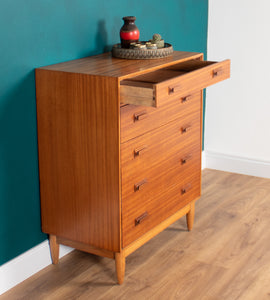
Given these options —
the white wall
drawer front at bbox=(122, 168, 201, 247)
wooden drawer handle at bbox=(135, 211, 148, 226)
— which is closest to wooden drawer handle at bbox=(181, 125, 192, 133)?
drawer front at bbox=(122, 168, 201, 247)

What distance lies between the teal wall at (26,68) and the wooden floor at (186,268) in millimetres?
222

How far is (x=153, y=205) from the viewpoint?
92.0 inches

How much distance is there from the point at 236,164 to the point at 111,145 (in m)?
1.74

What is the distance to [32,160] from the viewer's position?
226 centimetres

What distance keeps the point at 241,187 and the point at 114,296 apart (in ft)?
4.75

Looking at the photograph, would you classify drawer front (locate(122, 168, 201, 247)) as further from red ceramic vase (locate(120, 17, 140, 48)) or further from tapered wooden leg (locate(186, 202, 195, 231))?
red ceramic vase (locate(120, 17, 140, 48))

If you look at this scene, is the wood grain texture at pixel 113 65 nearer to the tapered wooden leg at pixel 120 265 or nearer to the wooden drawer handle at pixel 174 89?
the wooden drawer handle at pixel 174 89

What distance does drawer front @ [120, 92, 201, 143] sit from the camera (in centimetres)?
207

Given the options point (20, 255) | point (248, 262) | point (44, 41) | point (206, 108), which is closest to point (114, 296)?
point (20, 255)

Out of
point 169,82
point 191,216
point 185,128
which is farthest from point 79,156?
point 191,216

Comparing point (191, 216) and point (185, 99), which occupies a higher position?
point (185, 99)

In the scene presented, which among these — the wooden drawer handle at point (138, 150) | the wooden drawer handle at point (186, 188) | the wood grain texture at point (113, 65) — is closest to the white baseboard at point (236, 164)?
the wooden drawer handle at point (186, 188)

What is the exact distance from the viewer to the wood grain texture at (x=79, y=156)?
2035 mm

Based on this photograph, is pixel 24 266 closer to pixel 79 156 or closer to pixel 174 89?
pixel 79 156
